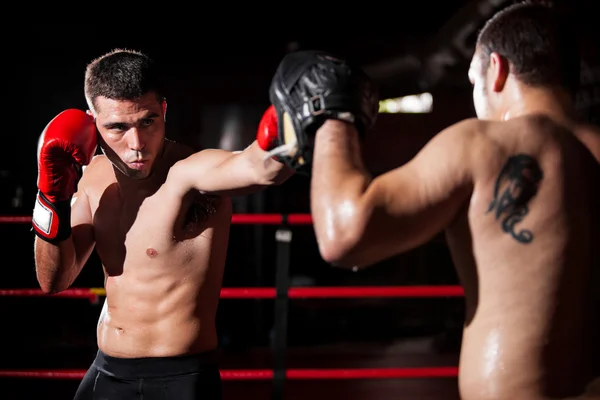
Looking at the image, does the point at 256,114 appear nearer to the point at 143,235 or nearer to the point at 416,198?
the point at 143,235

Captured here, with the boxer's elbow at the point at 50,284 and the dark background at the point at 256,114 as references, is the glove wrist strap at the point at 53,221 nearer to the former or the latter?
the boxer's elbow at the point at 50,284

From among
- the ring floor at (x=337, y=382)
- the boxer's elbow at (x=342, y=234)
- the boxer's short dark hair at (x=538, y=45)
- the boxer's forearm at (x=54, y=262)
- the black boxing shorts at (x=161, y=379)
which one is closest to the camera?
the boxer's elbow at (x=342, y=234)

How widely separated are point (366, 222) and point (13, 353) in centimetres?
457

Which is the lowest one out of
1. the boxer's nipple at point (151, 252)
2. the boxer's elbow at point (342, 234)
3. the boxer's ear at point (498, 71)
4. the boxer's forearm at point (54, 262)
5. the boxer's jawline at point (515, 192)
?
the boxer's forearm at point (54, 262)

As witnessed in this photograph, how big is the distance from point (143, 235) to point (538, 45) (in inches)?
46.5

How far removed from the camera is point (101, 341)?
1.88 meters

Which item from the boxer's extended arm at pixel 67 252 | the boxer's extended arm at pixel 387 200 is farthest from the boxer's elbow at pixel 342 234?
the boxer's extended arm at pixel 67 252

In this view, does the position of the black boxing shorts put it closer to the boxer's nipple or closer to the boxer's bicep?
the boxer's nipple

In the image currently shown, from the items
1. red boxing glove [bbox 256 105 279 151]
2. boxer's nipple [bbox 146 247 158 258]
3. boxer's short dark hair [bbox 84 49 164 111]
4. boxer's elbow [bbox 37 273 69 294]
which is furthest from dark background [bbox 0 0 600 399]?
red boxing glove [bbox 256 105 279 151]

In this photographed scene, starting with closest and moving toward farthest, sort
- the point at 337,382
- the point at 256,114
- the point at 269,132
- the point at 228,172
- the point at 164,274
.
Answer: the point at 269,132 → the point at 228,172 → the point at 164,274 → the point at 337,382 → the point at 256,114

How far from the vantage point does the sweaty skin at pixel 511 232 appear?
105cm

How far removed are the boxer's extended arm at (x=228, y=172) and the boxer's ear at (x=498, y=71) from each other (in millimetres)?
580

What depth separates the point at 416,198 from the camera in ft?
Answer: 3.41

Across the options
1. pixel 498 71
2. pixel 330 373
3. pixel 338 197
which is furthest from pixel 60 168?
pixel 330 373
